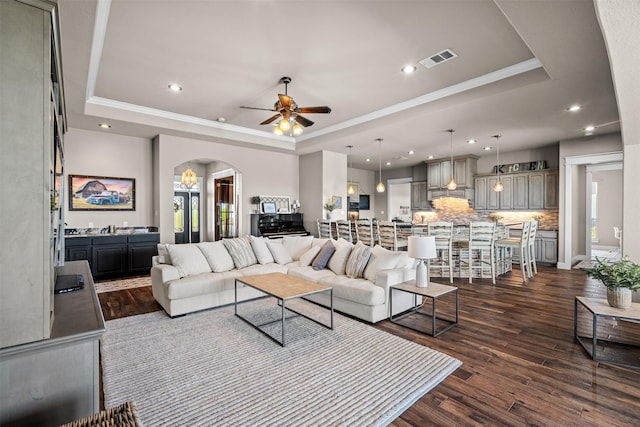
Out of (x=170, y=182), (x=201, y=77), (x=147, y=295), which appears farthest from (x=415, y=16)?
(x=170, y=182)

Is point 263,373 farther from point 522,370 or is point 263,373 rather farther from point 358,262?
point 522,370

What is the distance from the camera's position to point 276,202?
7.75 m

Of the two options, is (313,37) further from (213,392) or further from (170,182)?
(170,182)

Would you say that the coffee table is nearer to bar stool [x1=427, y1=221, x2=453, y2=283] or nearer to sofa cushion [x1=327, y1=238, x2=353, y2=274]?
sofa cushion [x1=327, y1=238, x2=353, y2=274]

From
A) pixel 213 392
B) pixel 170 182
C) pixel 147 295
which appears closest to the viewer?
pixel 213 392

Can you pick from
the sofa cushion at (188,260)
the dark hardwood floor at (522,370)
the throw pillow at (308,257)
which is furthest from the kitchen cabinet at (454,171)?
the sofa cushion at (188,260)

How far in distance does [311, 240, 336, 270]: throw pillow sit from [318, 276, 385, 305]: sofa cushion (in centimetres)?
49

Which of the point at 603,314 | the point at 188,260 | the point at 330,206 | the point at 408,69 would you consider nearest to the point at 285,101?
the point at 408,69

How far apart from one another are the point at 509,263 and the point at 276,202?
5.40m

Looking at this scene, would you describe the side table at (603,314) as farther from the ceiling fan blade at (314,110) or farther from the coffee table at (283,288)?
the ceiling fan blade at (314,110)

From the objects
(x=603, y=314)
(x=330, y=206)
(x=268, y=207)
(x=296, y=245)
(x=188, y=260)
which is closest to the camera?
(x=603, y=314)

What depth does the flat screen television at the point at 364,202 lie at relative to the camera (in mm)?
11191

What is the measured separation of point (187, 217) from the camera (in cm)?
940

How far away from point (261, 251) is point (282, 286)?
5.11 ft
